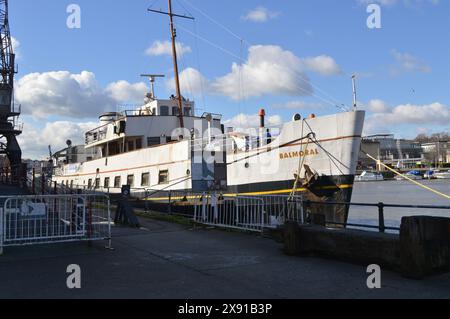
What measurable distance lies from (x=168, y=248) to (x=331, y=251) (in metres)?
3.50

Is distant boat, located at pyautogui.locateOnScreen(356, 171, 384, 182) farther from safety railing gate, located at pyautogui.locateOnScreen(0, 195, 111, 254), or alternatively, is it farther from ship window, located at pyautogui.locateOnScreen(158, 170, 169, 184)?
safety railing gate, located at pyautogui.locateOnScreen(0, 195, 111, 254)

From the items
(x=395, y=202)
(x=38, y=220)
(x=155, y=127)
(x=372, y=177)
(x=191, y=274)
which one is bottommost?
(x=395, y=202)

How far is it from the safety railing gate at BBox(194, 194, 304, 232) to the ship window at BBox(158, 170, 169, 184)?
7.34m

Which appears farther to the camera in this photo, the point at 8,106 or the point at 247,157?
the point at 8,106

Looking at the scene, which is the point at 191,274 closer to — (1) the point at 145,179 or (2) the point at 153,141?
(1) the point at 145,179

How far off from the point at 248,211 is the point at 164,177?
999 cm

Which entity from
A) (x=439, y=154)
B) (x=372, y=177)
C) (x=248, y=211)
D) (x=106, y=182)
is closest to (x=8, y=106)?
(x=106, y=182)

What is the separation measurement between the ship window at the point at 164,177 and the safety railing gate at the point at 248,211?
734 centimetres

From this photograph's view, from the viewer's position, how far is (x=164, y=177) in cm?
2119

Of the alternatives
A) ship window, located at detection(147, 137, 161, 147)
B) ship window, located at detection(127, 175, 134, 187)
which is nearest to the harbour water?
ship window, located at detection(147, 137, 161, 147)

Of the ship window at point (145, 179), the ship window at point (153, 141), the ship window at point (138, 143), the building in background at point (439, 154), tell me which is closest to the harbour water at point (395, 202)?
the ship window at point (145, 179)

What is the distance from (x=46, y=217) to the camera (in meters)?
9.66

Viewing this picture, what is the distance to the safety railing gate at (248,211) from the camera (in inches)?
428

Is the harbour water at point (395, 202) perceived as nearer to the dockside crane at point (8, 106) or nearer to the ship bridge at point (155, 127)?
the ship bridge at point (155, 127)
